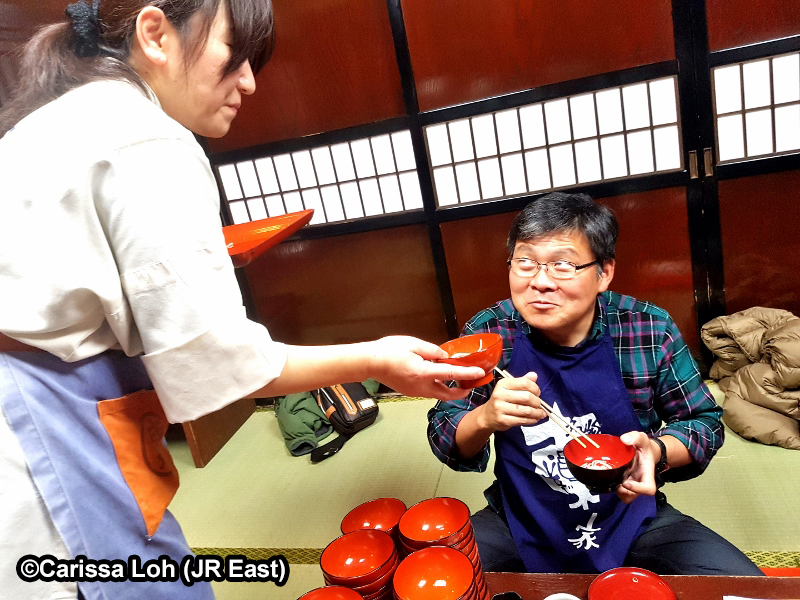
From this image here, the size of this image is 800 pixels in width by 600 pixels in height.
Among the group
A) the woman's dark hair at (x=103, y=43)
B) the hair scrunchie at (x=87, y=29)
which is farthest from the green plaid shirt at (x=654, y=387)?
the hair scrunchie at (x=87, y=29)

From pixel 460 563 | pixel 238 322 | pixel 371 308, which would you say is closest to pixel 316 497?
pixel 371 308

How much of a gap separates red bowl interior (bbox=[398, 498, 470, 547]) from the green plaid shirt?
9.9 inches

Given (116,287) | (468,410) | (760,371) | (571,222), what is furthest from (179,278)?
(760,371)

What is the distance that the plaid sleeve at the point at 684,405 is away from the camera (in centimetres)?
169

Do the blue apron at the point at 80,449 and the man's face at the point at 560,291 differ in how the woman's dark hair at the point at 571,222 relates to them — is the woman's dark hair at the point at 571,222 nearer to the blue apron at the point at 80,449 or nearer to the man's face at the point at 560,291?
the man's face at the point at 560,291

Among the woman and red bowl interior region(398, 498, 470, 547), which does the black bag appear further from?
the woman

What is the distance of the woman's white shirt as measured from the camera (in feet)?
2.72

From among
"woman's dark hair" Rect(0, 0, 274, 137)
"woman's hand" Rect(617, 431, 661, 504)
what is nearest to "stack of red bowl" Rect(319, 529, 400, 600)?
"woman's hand" Rect(617, 431, 661, 504)

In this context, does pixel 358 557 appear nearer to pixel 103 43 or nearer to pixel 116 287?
pixel 116 287

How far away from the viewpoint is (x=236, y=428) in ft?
13.2

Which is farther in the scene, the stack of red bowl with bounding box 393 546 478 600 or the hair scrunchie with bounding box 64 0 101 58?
the stack of red bowl with bounding box 393 546 478 600

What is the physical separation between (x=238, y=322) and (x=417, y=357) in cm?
41

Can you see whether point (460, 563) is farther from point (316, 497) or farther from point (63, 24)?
point (316, 497)

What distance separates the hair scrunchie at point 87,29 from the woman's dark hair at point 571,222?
4.40 ft
